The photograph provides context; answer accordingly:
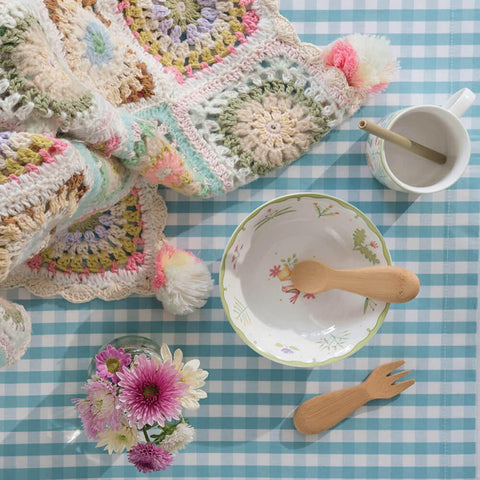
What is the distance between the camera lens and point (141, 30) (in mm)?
854

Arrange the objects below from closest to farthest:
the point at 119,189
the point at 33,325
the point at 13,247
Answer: the point at 13,247
the point at 119,189
the point at 33,325

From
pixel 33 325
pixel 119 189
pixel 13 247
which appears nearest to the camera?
pixel 13 247

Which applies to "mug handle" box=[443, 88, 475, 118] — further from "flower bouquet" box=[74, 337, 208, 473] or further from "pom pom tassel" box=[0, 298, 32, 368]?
"pom pom tassel" box=[0, 298, 32, 368]

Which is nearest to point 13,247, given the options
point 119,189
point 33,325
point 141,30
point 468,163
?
point 119,189

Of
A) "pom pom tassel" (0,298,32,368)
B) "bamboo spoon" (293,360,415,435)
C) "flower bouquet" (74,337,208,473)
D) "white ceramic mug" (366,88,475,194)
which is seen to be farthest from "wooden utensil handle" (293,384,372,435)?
"pom pom tassel" (0,298,32,368)

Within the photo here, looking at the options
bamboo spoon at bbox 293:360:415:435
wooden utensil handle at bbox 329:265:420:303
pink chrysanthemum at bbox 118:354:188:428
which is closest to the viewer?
pink chrysanthemum at bbox 118:354:188:428

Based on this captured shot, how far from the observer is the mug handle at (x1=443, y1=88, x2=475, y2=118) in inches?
31.4

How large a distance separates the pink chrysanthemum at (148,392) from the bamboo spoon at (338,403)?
29 centimetres

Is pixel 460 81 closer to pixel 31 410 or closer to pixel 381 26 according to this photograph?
pixel 381 26

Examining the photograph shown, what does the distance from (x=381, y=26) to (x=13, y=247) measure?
641mm

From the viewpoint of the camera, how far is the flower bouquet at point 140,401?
0.66 metres

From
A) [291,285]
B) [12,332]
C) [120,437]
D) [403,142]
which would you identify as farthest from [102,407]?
[403,142]

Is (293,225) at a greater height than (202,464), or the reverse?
(293,225)

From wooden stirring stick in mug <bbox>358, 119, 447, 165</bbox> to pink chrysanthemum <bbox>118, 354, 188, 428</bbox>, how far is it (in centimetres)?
41
